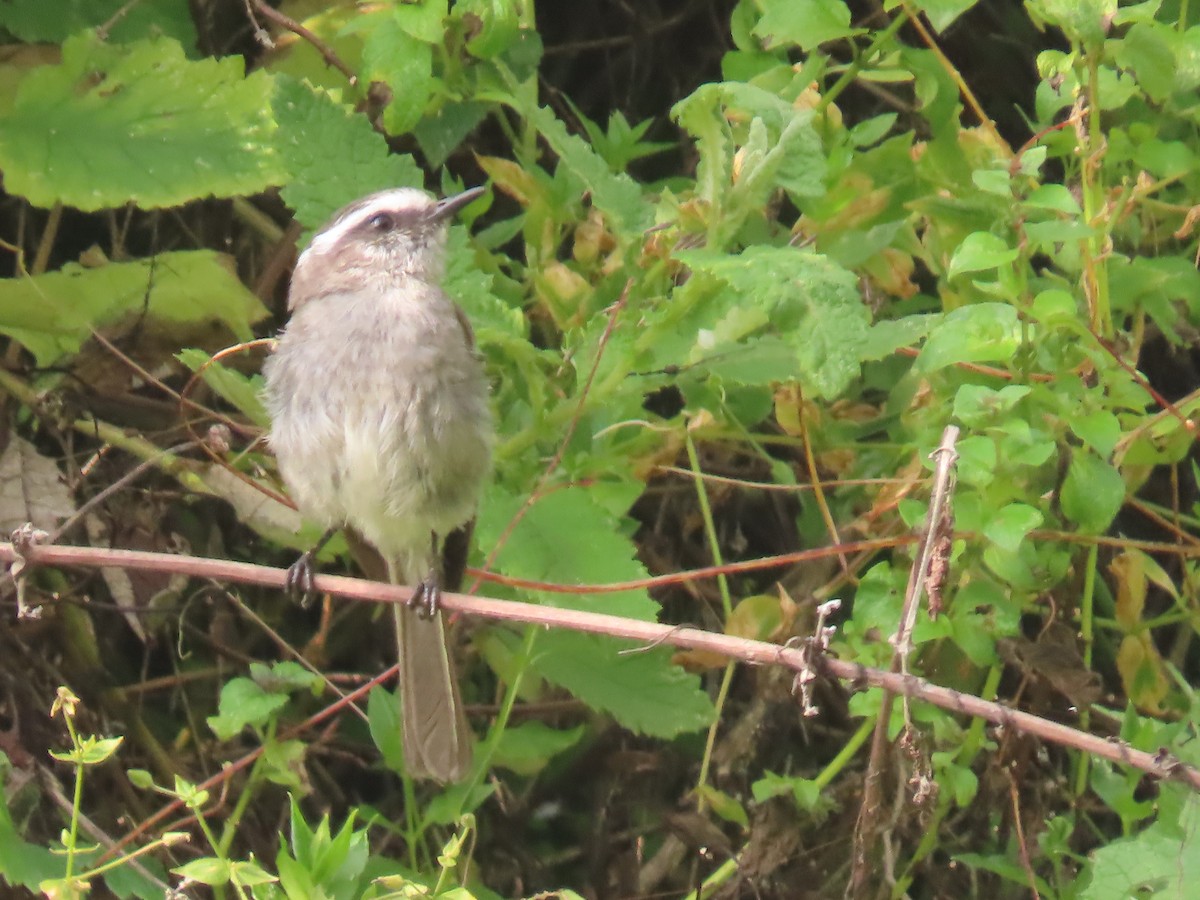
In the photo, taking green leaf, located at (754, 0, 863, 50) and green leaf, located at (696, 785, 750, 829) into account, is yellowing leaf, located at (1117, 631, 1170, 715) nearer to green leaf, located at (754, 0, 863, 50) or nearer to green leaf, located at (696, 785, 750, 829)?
green leaf, located at (696, 785, 750, 829)

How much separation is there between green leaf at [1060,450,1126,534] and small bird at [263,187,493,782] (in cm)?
113

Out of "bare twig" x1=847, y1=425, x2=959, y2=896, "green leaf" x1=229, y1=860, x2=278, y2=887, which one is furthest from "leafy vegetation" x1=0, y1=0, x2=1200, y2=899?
"bare twig" x1=847, y1=425, x2=959, y2=896

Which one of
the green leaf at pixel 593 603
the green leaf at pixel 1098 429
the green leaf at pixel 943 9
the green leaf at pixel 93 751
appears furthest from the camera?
the green leaf at pixel 593 603

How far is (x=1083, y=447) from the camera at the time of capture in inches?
108

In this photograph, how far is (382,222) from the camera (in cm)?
345

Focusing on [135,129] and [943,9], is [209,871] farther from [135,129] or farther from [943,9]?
[943,9]

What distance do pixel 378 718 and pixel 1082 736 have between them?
155 centimetres

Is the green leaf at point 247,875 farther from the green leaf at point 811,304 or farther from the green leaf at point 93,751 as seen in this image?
the green leaf at point 811,304

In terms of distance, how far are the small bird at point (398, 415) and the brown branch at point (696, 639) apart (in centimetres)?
43

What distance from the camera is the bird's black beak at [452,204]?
133 inches

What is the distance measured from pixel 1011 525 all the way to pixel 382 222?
5.17 ft

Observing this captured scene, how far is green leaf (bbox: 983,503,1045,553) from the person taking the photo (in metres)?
2.44

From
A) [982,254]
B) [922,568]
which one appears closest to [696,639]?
[922,568]

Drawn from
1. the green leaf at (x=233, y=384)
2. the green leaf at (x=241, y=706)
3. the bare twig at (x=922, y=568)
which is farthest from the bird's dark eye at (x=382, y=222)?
the bare twig at (x=922, y=568)
